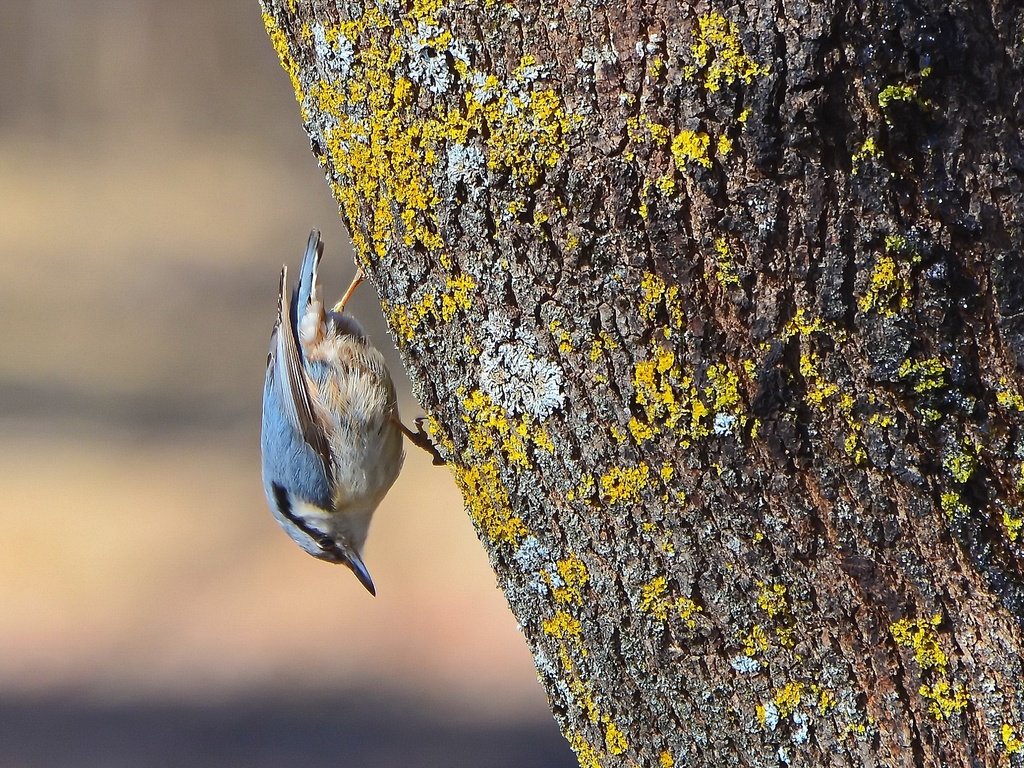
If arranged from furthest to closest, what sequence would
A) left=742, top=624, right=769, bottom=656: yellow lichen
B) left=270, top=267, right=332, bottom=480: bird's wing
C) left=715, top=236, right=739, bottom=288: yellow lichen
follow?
left=270, top=267, right=332, bottom=480: bird's wing
left=742, top=624, right=769, bottom=656: yellow lichen
left=715, top=236, right=739, bottom=288: yellow lichen

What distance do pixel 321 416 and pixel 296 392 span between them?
0.34 feet

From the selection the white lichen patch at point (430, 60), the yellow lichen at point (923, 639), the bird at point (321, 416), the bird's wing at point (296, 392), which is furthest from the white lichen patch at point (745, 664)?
the bird's wing at point (296, 392)

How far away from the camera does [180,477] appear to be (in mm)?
6461

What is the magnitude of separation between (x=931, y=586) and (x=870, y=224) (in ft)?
1.52

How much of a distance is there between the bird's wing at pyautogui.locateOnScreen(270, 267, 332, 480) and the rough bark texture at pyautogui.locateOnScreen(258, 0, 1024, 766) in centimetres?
166

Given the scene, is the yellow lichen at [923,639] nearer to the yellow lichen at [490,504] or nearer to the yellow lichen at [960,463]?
the yellow lichen at [960,463]

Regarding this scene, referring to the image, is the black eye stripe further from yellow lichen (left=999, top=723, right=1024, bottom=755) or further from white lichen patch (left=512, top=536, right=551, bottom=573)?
yellow lichen (left=999, top=723, right=1024, bottom=755)

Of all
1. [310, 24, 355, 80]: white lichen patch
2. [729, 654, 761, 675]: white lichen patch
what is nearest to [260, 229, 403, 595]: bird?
[310, 24, 355, 80]: white lichen patch

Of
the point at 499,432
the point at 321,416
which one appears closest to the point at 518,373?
the point at 499,432

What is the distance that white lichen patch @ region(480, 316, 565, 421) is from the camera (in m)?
1.39

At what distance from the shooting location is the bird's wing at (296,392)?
122 inches

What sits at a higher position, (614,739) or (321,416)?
(321,416)

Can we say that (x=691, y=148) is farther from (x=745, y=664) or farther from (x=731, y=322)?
(x=745, y=664)

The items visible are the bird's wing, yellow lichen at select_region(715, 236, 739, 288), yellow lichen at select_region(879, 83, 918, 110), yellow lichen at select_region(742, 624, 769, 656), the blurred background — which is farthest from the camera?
the blurred background
